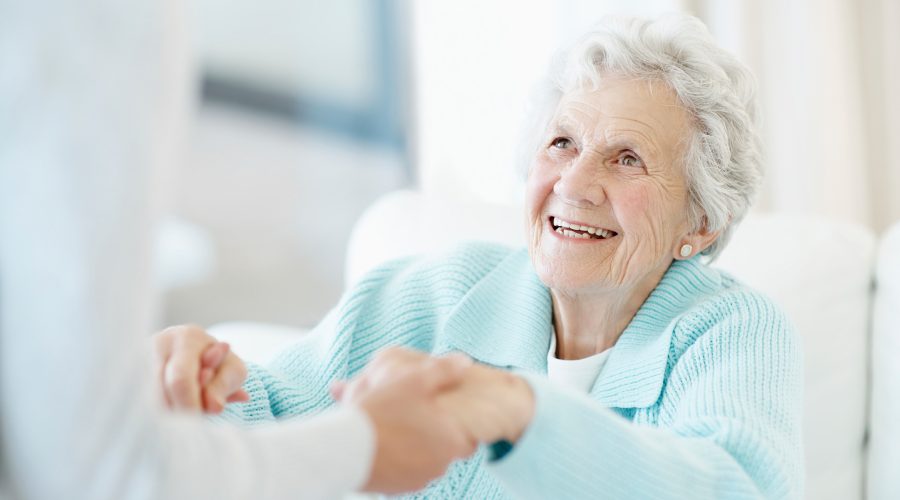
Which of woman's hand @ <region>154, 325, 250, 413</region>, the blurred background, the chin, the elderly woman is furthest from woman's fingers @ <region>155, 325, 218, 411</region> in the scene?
the blurred background

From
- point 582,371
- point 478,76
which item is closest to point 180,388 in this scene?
point 582,371

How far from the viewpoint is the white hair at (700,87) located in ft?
4.85

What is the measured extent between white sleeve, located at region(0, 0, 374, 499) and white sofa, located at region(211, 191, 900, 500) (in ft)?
3.95

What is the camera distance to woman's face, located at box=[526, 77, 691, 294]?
146 cm

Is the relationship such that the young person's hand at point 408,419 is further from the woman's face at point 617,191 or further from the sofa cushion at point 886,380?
the sofa cushion at point 886,380

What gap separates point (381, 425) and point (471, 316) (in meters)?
0.83

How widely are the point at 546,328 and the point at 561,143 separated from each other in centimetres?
31

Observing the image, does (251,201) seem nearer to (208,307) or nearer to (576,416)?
(208,307)

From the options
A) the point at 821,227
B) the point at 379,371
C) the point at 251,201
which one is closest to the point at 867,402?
the point at 821,227

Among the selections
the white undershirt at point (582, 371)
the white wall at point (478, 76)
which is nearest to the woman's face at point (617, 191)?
the white undershirt at point (582, 371)

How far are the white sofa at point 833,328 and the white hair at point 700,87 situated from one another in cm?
39

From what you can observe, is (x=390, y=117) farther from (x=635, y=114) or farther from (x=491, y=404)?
(x=491, y=404)

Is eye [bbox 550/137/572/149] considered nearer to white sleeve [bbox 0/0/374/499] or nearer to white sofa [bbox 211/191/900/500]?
white sofa [bbox 211/191/900/500]

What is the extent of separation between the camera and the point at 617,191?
4.80 ft
